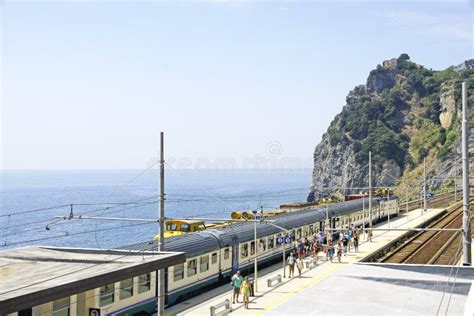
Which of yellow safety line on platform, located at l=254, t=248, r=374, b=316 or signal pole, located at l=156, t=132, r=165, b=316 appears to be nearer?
signal pole, located at l=156, t=132, r=165, b=316

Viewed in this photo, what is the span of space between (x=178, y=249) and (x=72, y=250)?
785 centimetres

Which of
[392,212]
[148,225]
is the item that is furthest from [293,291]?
[148,225]

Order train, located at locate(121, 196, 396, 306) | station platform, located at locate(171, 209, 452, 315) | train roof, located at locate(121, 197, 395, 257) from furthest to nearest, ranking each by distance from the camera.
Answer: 1. train roof, located at locate(121, 197, 395, 257)
2. train, located at locate(121, 196, 396, 306)
3. station platform, located at locate(171, 209, 452, 315)

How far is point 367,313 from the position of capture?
2281 centimetres

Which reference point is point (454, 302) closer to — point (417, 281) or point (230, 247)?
point (417, 281)

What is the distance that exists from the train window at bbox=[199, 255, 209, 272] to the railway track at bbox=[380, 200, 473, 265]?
48.8 feet

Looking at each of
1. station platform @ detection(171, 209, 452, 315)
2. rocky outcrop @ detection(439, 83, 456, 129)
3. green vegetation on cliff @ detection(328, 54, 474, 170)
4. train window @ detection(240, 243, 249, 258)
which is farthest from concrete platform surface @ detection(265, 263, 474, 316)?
rocky outcrop @ detection(439, 83, 456, 129)

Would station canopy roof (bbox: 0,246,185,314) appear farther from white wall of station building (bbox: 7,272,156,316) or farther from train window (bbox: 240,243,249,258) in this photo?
train window (bbox: 240,243,249,258)

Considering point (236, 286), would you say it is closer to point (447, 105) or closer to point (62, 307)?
point (62, 307)

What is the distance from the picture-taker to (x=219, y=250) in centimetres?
3250

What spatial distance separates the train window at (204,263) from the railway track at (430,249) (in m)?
14.9

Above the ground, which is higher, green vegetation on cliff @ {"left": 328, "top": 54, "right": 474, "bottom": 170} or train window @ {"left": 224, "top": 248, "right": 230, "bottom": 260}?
green vegetation on cliff @ {"left": 328, "top": 54, "right": 474, "bottom": 170}

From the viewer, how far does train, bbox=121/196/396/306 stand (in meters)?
28.1

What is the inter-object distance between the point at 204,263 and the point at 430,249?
24657 mm
